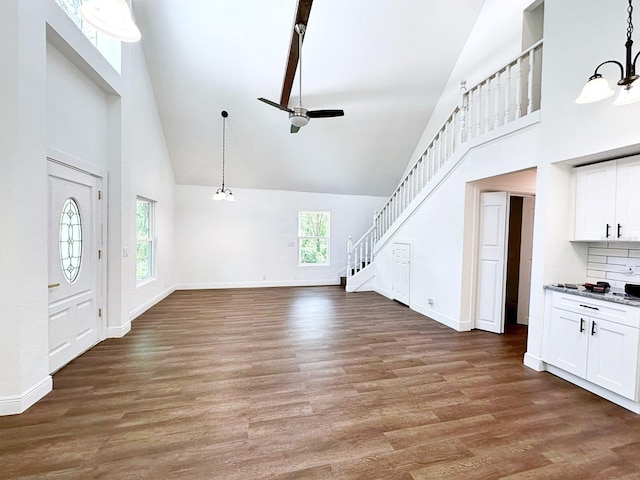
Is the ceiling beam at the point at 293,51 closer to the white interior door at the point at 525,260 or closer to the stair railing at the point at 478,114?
the stair railing at the point at 478,114

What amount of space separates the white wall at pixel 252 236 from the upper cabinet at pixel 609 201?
554cm

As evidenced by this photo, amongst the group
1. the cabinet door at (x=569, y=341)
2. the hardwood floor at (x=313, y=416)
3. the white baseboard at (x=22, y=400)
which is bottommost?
the hardwood floor at (x=313, y=416)

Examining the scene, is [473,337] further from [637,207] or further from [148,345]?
[148,345]

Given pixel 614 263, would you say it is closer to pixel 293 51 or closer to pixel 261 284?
pixel 293 51

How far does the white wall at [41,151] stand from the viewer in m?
2.13

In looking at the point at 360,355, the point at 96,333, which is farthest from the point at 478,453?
the point at 96,333

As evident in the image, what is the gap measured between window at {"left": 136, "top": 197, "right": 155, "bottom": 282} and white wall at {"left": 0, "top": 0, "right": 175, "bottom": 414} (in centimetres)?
114

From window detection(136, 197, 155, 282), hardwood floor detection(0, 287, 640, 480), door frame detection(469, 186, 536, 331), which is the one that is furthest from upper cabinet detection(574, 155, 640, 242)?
window detection(136, 197, 155, 282)

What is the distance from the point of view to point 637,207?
252 centimetres

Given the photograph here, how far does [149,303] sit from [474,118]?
6.77m

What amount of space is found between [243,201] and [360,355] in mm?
5325

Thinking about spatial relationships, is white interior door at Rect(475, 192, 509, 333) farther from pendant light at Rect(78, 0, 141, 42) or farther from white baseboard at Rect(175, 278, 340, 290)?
pendant light at Rect(78, 0, 141, 42)

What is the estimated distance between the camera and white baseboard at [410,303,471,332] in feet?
14.0

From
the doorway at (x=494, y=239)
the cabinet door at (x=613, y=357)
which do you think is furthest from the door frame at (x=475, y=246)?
the cabinet door at (x=613, y=357)
